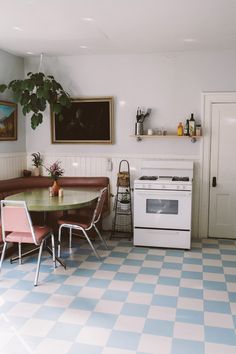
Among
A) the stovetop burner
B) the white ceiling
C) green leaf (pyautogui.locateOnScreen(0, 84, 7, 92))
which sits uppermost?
the white ceiling

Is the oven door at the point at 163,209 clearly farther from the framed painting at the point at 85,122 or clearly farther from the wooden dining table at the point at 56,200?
the framed painting at the point at 85,122

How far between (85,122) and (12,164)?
129 cm

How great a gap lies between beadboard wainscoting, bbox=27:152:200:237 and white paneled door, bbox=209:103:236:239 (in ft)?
0.75

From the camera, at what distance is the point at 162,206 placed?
4.94m

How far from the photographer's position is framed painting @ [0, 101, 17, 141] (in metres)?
5.19

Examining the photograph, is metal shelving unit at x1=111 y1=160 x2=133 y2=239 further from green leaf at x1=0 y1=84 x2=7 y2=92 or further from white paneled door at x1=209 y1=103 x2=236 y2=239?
green leaf at x1=0 y1=84 x2=7 y2=92

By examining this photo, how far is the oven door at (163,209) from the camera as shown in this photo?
4840 mm

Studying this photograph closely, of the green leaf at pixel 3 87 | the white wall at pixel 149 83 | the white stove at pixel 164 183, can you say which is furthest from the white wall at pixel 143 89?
the green leaf at pixel 3 87

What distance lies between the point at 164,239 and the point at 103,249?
0.84 metres

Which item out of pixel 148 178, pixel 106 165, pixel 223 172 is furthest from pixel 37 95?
pixel 223 172

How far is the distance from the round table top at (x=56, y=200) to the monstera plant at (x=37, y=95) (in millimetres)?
1268

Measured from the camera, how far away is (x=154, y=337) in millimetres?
2814

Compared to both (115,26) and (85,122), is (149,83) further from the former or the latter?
(115,26)

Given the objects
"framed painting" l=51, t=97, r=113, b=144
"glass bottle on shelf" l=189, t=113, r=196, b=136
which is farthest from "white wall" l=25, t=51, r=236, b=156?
"glass bottle on shelf" l=189, t=113, r=196, b=136
